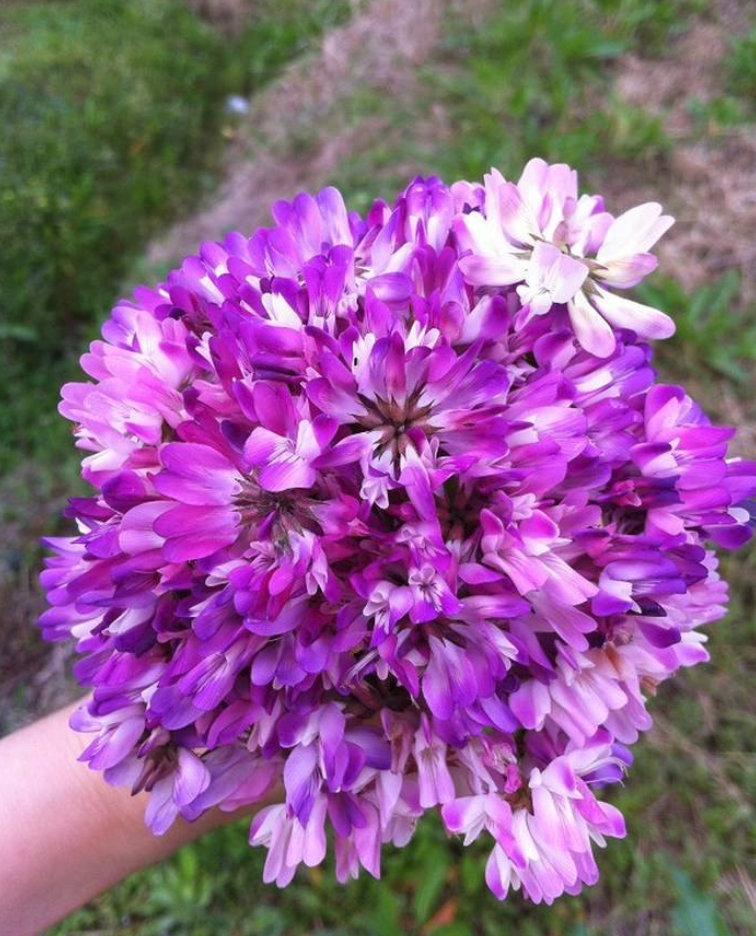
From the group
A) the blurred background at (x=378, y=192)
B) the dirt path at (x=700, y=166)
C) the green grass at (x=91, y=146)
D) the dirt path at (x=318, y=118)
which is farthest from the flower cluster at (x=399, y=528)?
the dirt path at (x=318, y=118)

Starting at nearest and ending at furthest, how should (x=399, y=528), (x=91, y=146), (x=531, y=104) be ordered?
(x=399, y=528)
(x=531, y=104)
(x=91, y=146)

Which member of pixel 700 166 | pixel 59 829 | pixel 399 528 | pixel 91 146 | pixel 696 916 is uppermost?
pixel 91 146

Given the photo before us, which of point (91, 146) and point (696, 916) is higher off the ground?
point (91, 146)

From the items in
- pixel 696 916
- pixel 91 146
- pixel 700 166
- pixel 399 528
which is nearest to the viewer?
pixel 399 528

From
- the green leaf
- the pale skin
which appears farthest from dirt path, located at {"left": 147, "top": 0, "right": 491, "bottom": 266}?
the green leaf

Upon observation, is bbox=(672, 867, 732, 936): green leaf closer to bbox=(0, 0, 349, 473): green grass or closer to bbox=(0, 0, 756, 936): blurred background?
bbox=(0, 0, 756, 936): blurred background

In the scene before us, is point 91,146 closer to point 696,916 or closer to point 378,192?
point 378,192

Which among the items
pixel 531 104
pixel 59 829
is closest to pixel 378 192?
pixel 531 104

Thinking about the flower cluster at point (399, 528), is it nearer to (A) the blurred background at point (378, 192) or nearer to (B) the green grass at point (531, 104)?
(A) the blurred background at point (378, 192)
